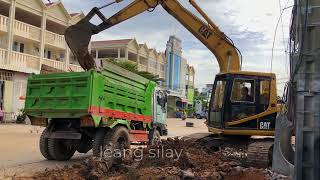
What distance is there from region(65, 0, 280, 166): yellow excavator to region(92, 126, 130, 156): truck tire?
1935 mm

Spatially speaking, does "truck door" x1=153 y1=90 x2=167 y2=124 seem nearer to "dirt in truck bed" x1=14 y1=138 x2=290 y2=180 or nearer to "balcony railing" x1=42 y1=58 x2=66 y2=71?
"dirt in truck bed" x1=14 y1=138 x2=290 y2=180

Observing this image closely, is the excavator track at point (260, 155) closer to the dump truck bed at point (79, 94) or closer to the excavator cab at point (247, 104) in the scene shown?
the excavator cab at point (247, 104)

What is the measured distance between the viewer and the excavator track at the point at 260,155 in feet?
35.0

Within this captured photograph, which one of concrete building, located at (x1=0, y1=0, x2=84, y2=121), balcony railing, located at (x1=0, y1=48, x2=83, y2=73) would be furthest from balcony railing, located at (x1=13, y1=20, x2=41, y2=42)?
balcony railing, located at (x1=0, y1=48, x2=83, y2=73)

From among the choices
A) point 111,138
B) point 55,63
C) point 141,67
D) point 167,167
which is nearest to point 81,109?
point 111,138

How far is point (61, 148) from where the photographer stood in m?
13.7

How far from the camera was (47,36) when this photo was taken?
120ft

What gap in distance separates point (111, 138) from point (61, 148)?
1.80 metres

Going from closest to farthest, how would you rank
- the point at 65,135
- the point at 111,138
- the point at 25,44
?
1. the point at 65,135
2. the point at 111,138
3. the point at 25,44

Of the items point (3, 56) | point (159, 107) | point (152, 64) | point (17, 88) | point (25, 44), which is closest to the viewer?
point (159, 107)

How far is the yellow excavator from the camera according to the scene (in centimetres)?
1240

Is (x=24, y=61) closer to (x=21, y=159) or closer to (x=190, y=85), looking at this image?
(x=21, y=159)

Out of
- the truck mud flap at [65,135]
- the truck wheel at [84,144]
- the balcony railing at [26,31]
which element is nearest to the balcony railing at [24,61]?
the balcony railing at [26,31]

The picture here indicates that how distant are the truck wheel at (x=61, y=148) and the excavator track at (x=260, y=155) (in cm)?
548
